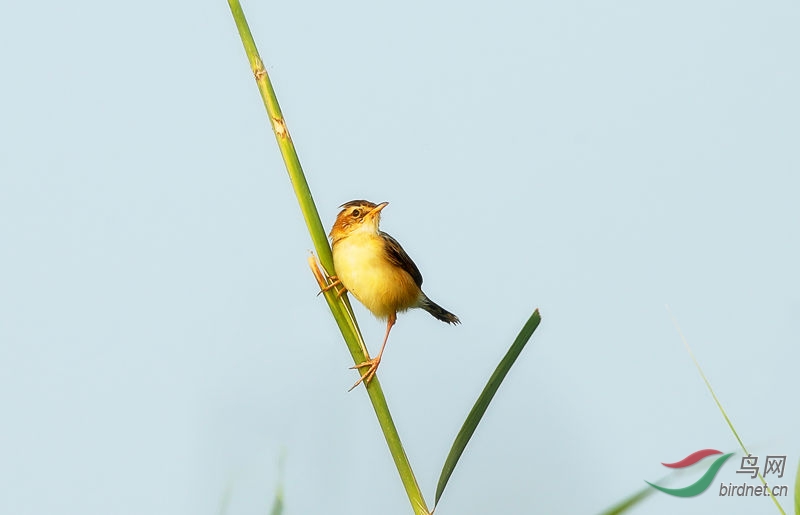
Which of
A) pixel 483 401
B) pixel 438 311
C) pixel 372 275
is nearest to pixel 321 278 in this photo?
pixel 483 401

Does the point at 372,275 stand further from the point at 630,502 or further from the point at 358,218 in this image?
the point at 630,502

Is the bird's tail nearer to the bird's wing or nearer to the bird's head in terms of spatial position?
the bird's wing

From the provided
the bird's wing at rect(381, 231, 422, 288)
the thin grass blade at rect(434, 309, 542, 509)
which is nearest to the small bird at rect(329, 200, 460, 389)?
the bird's wing at rect(381, 231, 422, 288)

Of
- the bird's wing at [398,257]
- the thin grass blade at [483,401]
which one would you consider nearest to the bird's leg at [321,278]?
the thin grass blade at [483,401]

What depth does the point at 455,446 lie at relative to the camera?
1.32 meters

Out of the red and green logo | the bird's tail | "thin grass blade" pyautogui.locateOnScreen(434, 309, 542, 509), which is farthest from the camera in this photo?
the bird's tail

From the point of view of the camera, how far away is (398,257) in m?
2.54

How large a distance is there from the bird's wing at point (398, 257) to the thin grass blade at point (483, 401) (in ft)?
3.89

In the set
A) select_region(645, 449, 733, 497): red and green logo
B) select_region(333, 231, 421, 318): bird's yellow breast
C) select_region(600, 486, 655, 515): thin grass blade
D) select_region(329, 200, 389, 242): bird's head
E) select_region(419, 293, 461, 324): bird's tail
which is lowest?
select_region(645, 449, 733, 497): red and green logo

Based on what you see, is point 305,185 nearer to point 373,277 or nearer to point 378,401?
point 378,401

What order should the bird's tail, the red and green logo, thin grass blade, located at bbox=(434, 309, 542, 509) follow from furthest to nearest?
the bird's tail → the red and green logo → thin grass blade, located at bbox=(434, 309, 542, 509)

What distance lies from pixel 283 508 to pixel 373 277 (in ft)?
3.21

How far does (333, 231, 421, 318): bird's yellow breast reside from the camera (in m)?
2.33

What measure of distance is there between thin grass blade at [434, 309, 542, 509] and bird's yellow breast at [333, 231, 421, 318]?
964 millimetres
